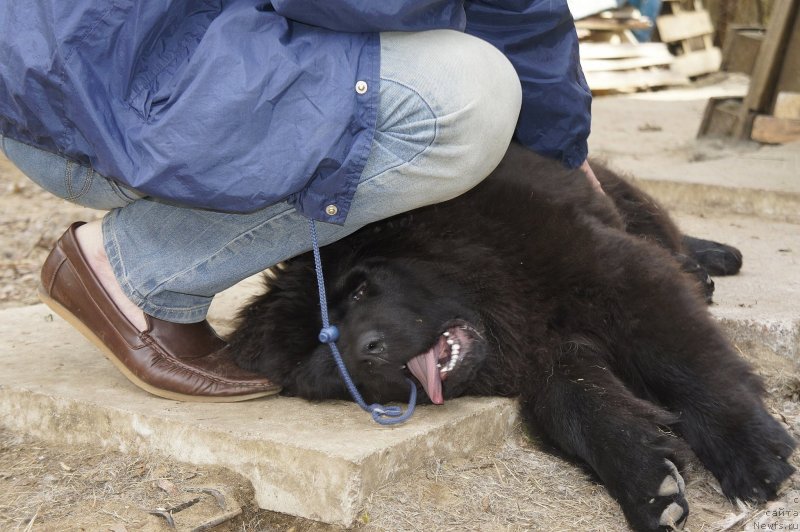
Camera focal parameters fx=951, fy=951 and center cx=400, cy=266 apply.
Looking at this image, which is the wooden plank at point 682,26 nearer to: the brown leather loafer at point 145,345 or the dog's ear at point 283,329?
the dog's ear at point 283,329

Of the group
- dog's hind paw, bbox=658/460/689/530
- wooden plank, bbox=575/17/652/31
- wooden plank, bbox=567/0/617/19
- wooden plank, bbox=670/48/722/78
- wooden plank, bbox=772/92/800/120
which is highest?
dog's hind paw, bbox=658/460/689/530

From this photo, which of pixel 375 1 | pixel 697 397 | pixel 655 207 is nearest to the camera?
pixel 375 1

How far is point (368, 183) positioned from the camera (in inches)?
91.8

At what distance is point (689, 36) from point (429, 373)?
9.68 m

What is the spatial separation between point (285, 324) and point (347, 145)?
675 millimetres

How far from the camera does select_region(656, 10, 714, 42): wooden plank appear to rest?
1109 centimetres

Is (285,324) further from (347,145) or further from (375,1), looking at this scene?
(375,1)

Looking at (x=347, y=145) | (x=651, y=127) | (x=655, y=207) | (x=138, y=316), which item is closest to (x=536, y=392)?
(x=347, y=145)

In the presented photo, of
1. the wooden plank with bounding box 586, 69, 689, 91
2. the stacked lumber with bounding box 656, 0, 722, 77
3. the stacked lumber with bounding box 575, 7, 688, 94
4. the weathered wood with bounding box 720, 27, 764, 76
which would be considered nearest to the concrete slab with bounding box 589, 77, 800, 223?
the weathered wood with bounding box 720, 27, 764, 76

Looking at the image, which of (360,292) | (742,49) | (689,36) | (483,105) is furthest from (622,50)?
(483,105)

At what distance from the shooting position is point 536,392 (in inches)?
103

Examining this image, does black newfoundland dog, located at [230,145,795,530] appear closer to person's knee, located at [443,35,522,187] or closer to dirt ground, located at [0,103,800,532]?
dirt ground, located at [0,103,800,532]

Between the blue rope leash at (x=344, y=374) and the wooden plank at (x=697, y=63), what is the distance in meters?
9.07

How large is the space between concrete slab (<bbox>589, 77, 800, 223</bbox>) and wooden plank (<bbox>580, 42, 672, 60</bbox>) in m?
2.47
